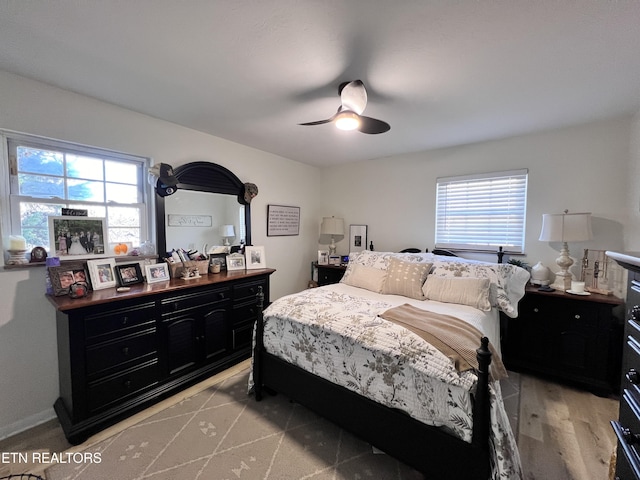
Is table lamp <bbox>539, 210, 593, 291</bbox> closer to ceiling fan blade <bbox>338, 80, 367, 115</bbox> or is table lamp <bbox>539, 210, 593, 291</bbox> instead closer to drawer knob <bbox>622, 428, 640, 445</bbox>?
drawer knob <bbox>622, 428, 640, 445</bbox>

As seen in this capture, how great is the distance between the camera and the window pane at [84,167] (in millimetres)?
2150

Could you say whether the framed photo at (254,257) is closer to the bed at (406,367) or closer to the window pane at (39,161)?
the bed at (406,367)

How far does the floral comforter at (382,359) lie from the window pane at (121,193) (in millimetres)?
1719

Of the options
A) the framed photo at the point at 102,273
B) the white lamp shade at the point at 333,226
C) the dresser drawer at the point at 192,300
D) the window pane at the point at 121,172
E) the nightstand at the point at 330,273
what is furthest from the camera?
the white lamp shade at the point at 333,226

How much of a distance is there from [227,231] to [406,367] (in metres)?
2.51

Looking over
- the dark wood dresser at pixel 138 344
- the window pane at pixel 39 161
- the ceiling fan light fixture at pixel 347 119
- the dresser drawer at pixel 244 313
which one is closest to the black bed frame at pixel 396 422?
the dark wood dresser at pixel 138 344

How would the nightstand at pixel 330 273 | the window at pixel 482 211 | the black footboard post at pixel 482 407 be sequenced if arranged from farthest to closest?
the nightstand at pixel 330 273 < the window at pixel 482 211 < the black footboard post at pixel 482 407

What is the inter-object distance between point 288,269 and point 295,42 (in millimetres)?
3040

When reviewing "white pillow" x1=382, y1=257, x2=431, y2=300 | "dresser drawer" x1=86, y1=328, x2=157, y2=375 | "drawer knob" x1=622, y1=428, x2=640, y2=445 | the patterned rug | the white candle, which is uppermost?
the white candle

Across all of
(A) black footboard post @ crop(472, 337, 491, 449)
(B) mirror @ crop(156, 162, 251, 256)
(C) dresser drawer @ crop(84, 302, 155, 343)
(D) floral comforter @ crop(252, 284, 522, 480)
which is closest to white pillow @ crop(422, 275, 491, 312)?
(D) floral comforter @ crop(252, 284, 522, 480)

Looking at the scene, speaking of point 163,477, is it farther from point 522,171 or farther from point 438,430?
point 522,171

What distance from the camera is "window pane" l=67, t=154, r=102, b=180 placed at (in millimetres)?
2150

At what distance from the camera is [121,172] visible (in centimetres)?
243

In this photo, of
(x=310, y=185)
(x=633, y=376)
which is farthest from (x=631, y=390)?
(x=310, y=185)
